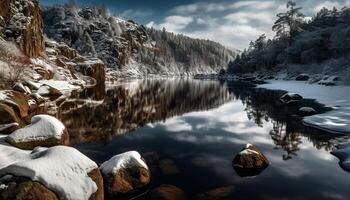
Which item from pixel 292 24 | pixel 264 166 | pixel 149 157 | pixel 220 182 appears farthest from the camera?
pixel 292 24

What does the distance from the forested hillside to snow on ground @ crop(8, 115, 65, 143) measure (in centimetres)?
5685

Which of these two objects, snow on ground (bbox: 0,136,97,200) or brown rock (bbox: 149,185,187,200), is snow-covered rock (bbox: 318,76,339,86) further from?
snow on ground (bbox: 0,136,97,200)

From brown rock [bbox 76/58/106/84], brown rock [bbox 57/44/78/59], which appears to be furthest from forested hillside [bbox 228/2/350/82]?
brown rock [bbox 57/44/78/59]

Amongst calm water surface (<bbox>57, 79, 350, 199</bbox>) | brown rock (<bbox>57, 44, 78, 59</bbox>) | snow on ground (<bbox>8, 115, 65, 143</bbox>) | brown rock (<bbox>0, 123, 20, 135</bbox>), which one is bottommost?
calm water surface (<bbox>57, 79, 350, 199</bbox>)

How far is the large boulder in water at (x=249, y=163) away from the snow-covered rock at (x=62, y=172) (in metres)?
7.38

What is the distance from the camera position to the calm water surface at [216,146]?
44.7 feet

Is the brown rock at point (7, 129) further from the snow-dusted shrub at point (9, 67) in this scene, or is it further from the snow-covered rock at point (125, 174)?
the snow-dusted shrub at point (9, 67)

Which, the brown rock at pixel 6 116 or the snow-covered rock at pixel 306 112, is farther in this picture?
the snow-covered rock at pixel 306 112

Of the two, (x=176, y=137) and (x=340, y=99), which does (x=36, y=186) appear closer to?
(x=176, y=137)

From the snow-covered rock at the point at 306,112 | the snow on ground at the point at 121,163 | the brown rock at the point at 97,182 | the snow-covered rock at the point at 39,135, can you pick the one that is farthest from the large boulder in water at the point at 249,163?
the snow-covered rock at the point at 306,112

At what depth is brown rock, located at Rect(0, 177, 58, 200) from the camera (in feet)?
30.8

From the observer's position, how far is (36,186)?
965 centimetres

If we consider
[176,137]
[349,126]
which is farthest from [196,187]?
[349,126]

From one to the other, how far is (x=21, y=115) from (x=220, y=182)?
18.3m
